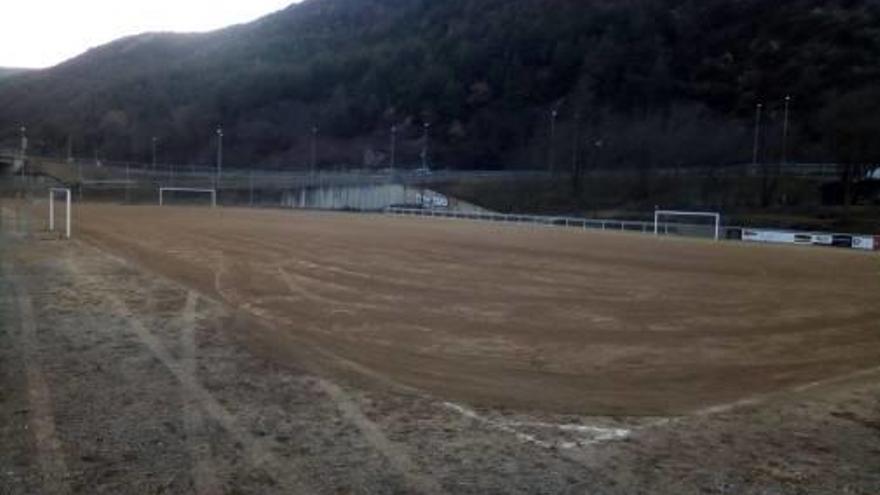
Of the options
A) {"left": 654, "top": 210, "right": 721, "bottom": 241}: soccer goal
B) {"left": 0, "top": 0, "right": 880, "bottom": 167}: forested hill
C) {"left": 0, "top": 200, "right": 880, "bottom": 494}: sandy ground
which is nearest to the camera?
{"left": 0, "top": 200, "right": 880, "bottom": 494}: sandy ground

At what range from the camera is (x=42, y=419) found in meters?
9.05

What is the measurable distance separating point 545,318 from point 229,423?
9.47m

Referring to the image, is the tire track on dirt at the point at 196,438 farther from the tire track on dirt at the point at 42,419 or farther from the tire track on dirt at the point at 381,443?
the tire track on dirt at the point at 381,443

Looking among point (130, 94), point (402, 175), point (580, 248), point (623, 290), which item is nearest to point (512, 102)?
point (402, 175)

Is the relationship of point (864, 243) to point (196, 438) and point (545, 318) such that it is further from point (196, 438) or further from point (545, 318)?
point (196, 438)

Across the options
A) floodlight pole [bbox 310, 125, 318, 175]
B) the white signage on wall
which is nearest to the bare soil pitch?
the white signage on wall

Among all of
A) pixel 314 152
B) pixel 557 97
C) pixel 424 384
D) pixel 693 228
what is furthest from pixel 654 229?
pixel 314 152

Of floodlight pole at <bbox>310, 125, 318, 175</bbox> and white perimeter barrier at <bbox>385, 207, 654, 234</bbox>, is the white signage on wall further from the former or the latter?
floodlight pole at <bbox>310, 125, 318, 175</bbox>

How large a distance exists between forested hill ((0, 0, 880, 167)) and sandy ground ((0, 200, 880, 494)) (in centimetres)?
7897

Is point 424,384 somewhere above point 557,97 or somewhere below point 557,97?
below

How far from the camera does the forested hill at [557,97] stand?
120812 mm

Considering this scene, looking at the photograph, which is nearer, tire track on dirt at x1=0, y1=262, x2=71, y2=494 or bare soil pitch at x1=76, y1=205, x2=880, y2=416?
tire track on dirt at x1=0, y1=262, x2=71, y2=494

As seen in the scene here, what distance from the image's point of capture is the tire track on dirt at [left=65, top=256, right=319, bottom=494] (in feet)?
24.6

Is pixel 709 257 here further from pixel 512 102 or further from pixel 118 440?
pixel 512 102
